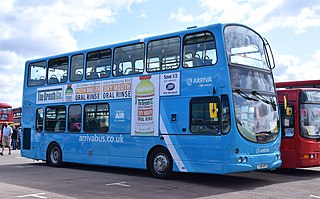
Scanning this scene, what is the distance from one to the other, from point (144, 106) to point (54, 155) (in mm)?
5259

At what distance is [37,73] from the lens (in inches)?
692

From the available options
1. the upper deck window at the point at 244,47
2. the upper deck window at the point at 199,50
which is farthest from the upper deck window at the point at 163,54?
the upper deck window at the point at 244,47

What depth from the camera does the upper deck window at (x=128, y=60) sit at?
44.7 ft

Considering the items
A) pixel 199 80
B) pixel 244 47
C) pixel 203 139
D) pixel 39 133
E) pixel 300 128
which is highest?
pixel 244 47

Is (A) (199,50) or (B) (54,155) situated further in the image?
(B) (54,155)

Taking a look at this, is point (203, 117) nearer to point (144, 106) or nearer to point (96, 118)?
point (144, 106)

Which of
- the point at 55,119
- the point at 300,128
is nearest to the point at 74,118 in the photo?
the point at 55,119

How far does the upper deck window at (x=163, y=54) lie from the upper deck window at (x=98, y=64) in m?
1.93

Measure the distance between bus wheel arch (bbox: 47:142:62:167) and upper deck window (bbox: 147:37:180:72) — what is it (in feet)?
17.8

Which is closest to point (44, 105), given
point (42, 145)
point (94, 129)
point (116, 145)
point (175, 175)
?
point (42, 145)

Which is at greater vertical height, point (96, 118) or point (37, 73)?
point (37, 73)

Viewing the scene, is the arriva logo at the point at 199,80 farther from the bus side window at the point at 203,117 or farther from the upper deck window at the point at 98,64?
the upper deck window at the point at 98,64

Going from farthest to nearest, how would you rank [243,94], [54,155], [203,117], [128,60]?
[54,155] → [128,60] → [203,117] → [243,94]

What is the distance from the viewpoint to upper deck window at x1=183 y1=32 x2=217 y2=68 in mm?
11680
